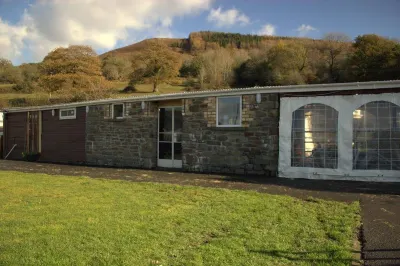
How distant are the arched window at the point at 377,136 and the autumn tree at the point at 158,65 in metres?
34.4

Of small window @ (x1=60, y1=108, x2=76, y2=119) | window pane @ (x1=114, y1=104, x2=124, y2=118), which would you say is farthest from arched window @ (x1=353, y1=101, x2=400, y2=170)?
small window @ (x1=60, y1=108, x2=76, y2=119)

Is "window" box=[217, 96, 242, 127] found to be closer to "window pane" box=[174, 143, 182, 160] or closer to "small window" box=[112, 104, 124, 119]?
"window pane" box=[174, 143, 182, 160]

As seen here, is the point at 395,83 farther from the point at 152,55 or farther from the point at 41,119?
the point at 152,55

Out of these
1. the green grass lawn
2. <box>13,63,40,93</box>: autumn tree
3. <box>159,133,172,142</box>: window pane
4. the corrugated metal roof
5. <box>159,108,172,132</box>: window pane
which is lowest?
the green grass lawn

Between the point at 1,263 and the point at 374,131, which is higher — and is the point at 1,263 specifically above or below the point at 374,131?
below

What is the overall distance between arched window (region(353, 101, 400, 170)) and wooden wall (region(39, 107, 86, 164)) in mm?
11539

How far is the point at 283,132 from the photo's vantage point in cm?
1018

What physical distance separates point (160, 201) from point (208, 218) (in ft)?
5.06

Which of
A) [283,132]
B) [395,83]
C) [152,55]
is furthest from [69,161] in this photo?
[152,55]

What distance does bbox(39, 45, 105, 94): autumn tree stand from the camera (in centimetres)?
3728

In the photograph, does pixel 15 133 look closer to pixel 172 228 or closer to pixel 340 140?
pixel 340 140

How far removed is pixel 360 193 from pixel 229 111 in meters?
5.01

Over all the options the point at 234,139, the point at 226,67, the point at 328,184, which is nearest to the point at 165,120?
the point at 234,139

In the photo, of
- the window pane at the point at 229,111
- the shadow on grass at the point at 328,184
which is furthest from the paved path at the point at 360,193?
Answer: the window pane at the point at 229,111
